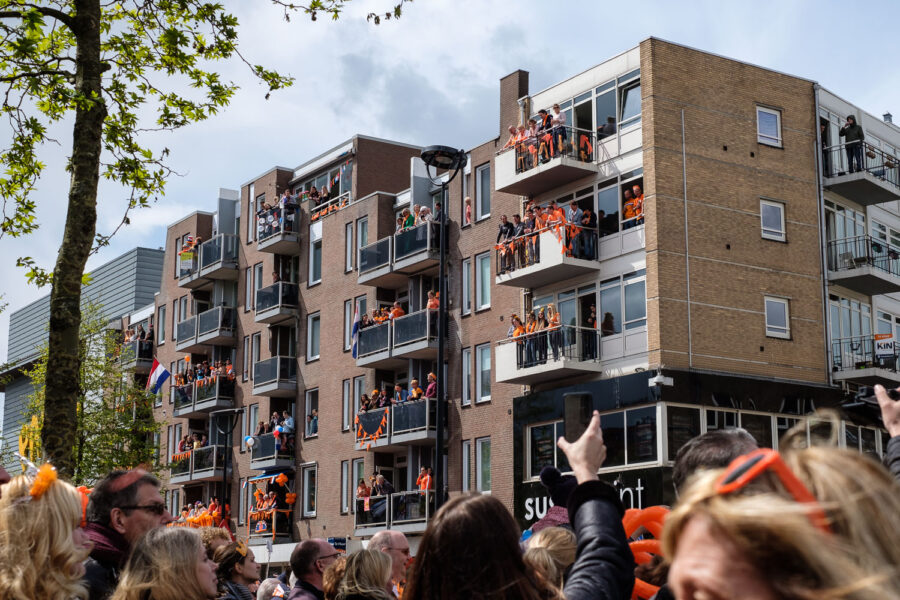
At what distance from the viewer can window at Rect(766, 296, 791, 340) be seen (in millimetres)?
34031

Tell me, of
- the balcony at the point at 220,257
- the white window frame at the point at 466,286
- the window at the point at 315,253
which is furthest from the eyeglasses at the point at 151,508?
the balcony at the point at 220,257

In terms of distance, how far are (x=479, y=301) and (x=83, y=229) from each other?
93.7 ft

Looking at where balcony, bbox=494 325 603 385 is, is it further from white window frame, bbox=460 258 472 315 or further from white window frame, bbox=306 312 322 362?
white window frame, bbox=306 312 322 362

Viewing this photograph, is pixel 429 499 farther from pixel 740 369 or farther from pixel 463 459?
pixel 740 369

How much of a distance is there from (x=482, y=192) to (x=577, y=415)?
3669 cm

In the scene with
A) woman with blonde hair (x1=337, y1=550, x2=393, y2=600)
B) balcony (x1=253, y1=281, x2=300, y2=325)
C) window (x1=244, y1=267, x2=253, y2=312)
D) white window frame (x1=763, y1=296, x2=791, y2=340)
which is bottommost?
woman with blonde hair (x1=337, y1=550, x2=393, y2=600)

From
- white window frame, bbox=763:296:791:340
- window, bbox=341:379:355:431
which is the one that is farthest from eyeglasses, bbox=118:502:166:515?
window, bbox=341:379:355:431

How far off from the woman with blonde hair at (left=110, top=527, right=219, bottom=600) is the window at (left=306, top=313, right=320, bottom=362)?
142 ft

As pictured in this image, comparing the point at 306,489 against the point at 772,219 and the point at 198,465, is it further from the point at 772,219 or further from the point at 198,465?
the point at 772,219

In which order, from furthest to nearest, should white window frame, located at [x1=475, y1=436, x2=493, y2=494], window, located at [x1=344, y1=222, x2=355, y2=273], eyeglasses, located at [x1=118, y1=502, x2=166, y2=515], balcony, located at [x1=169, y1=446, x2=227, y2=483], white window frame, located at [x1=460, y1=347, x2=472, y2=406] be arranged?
balcony, located at [x1=169, y1=446, x2=227, y2=483] < window, located at [x1=344, y1=222, x2=355, y2=273] < white window frame, located at [x1=460, y1=347, x2=472, y2=406] < white window frame, located at [x1=475, y1=436, x2=493, y2=494] < eyeglasses, located at [x1=118, y1=502, x2=166, y2=515]

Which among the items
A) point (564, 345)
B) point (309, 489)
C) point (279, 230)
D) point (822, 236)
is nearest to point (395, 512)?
point (309, 489)

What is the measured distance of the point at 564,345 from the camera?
112 feet

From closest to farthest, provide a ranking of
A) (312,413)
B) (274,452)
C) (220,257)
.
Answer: (312,413) → (274,452) → (220,257)

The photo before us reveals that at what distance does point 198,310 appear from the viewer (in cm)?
5844
